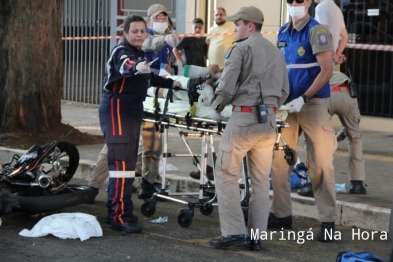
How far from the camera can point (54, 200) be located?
7426 millimetres

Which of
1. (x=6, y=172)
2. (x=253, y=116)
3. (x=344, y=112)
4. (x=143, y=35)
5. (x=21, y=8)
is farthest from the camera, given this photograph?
(x=21, y=8)

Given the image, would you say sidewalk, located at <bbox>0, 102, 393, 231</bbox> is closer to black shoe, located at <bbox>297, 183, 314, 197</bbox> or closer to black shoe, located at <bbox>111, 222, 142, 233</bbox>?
A: black shoe, located at <bbox>297, 183, 314, 197</bbox>

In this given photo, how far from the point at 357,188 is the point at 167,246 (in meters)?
2.35

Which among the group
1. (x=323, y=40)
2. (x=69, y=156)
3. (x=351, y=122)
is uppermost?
(x=323, y=40)

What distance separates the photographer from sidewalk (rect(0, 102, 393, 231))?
7570mm

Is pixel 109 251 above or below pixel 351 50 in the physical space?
below

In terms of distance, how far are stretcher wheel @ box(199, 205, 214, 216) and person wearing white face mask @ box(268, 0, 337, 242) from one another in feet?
1.88

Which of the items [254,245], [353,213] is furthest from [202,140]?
[353,213]

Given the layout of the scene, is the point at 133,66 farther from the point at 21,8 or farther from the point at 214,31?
the point at 214,31

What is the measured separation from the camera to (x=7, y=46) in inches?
456

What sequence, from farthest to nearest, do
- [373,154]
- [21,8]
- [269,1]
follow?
[269,1], [21,8], [373,154]

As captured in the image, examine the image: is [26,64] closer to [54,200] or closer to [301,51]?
[54,200]

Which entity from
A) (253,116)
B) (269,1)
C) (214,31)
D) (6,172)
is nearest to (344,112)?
(253,116)

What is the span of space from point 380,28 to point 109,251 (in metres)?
7.62
